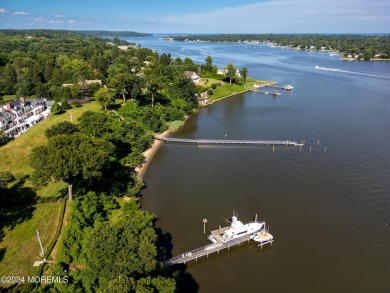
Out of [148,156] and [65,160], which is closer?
[65,160]

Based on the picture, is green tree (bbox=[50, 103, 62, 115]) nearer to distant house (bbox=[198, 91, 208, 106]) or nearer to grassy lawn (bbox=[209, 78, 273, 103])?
distant house (bbox=[198, 91, 208, 106])

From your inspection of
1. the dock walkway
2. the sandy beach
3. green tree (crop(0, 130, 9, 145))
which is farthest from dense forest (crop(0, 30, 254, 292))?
green tree (crop(0, 130, 9, 145))

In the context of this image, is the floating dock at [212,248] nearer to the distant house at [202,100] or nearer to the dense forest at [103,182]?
the dense forest at [103,182]

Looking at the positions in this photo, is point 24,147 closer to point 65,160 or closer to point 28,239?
point 65,160

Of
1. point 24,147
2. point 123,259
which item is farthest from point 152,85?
point 123,259

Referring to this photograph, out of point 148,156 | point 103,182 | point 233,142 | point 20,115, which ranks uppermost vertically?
point 20,115
